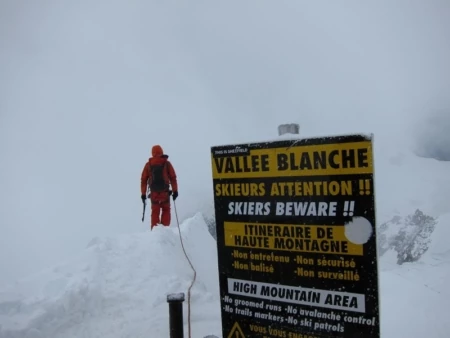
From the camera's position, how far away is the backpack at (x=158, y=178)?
Answer: 862 centimetres

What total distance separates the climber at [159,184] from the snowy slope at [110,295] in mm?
2136

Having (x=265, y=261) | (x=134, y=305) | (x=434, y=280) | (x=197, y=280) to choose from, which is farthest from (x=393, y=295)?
(x=134, y=305)

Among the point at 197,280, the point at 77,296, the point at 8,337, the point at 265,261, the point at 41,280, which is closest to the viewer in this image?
the point at 265,261

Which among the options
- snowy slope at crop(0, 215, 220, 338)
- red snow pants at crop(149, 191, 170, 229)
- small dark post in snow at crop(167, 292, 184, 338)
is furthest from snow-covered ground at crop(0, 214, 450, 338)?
red snow pants at crop(149, 191, 170, 229)

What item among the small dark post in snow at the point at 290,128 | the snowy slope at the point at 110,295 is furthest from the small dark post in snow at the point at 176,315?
the small dark post in snow at the point at 290,128

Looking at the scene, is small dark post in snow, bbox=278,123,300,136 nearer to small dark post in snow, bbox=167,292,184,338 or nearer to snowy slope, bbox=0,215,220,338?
small dark post in snow, bbox=167,292,184,338

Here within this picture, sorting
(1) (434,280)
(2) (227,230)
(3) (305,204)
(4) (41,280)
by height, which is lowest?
(1) (434,280)

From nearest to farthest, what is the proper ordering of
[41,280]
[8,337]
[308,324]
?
[308,324] → [8,337] → [41,280]

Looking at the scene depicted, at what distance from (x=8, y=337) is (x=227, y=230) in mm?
3229

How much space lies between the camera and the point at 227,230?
259cm

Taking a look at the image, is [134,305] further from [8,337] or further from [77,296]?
[8,337]

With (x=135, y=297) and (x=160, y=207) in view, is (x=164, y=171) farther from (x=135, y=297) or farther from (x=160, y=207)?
(x=135, y=297)

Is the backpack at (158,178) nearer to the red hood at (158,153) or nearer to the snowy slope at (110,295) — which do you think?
the red hood at (158,153)

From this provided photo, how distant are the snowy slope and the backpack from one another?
2.20 m
